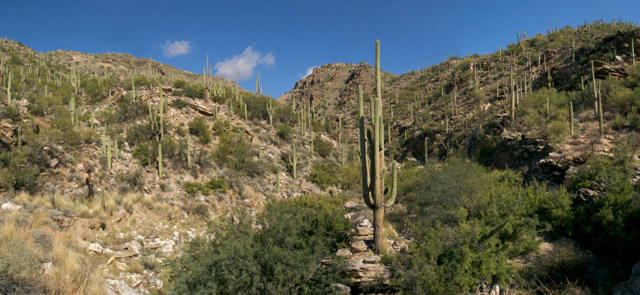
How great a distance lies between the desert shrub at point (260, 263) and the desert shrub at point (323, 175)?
34.9 feet

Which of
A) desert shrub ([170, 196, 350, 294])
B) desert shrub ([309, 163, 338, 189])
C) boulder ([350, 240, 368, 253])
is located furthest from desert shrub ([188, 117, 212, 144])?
boulder ([350, 240, 368, 253])

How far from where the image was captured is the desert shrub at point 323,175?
18.9m

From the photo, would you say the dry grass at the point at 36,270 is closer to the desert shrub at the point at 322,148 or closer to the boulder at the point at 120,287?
the boulder at the point at 120,287

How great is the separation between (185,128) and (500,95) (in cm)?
2413

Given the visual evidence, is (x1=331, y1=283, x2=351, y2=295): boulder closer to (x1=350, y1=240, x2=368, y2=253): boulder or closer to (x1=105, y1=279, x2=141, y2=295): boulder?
(x1=350, y1=240, x2=368, y2=253): boulder

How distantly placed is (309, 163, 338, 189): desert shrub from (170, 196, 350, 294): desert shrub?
10632 millimetres

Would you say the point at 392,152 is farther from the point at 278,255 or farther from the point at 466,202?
the point at 278,255

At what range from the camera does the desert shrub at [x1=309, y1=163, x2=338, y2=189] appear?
18.9 m

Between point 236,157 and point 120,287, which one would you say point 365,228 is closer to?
point 120,287

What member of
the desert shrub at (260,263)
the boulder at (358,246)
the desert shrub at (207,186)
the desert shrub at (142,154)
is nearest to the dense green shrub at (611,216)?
the boulder at (358,246)

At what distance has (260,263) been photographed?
682 cm

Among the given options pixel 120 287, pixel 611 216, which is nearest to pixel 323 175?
pixel 120 287

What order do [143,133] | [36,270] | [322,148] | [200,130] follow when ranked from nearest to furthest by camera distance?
[36,270] → [143,133] → [200,130] → [322,148]

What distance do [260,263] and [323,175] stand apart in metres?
12.6
